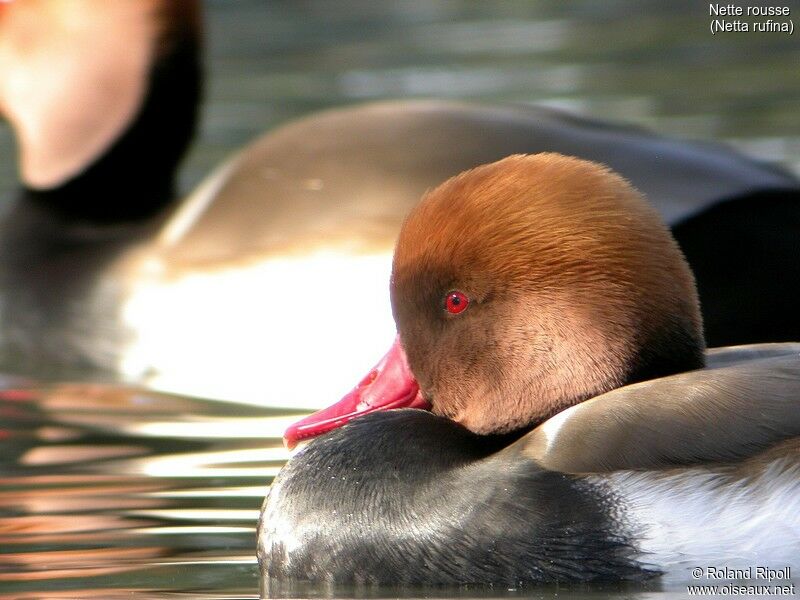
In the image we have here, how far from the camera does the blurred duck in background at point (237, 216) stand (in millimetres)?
6410

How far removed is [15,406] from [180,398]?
55 centimetres

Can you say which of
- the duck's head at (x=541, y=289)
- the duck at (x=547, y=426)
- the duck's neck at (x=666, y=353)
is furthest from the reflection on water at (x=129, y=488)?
the duck's neck at (x=666, y=353)

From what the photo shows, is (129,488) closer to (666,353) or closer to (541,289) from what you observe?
(541,289)

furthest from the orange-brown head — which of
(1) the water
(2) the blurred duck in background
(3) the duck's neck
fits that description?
(2) the blurred duck in background

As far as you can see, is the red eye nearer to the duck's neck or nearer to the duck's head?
the duck's head

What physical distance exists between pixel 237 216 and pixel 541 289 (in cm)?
293

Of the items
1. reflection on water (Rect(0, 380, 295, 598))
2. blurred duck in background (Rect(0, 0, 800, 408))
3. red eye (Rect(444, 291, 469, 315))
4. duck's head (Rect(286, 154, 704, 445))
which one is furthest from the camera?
blurred duck in background (Rect(0, 0, 800, 408))

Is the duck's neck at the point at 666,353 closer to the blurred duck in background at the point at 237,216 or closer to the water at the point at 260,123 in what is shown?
the water at the point at 260,123

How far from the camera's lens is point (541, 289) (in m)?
4.11

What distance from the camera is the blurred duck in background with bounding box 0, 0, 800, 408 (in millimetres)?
6410

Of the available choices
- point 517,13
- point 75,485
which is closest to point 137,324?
point 75,485

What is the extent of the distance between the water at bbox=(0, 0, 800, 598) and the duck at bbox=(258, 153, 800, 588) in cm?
10

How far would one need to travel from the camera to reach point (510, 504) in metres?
3.91

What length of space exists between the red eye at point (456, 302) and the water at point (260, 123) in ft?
2.23
